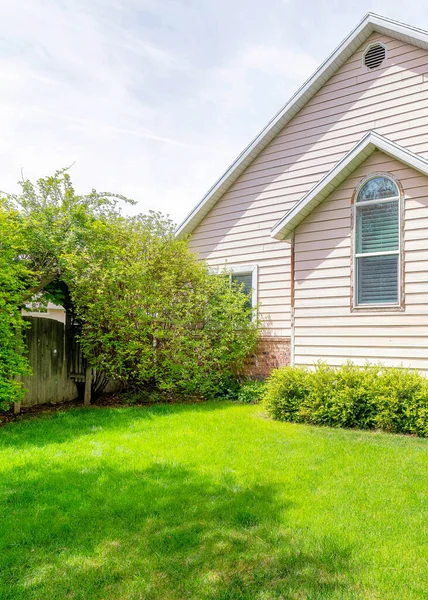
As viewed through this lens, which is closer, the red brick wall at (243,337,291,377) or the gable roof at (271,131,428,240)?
the gable roof at (271,131,428,240)

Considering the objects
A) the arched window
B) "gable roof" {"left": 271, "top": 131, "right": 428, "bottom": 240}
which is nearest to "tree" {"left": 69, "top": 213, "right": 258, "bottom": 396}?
"gable roof" {"left": 271, "top": 131, "right": 428, "bottom": 240}

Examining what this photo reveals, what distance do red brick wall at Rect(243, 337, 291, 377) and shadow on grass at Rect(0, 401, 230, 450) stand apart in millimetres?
1696

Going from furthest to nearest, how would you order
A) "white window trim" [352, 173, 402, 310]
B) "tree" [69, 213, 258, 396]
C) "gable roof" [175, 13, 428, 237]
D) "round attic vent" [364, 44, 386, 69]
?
"round attic vent" [364, 44, 386, 69], "gable roof" [175, 13, 428, 237], "tree" [69, 213, 258, 396], "white window trim" [352, 173, 402, 310]

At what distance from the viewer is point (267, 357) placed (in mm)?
10492

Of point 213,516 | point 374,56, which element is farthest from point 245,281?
point 213,516

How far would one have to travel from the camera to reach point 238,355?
33.2ft

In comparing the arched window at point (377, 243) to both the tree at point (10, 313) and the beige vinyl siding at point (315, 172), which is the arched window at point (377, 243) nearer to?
the beige vinyl siding at point (315, 172)

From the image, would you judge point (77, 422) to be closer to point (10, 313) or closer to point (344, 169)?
point (10, 313)

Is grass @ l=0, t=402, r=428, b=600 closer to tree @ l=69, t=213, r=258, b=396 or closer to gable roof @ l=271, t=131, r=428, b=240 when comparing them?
tree @ l=69, t=213, r=258, b=396

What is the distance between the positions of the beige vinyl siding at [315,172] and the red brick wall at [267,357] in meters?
0.27

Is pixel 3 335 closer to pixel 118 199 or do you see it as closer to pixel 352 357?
pixel 118 199

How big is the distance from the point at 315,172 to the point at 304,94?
197 cm

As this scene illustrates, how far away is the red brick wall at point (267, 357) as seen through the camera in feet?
33.5

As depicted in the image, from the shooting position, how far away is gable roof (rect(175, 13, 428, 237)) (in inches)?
364
